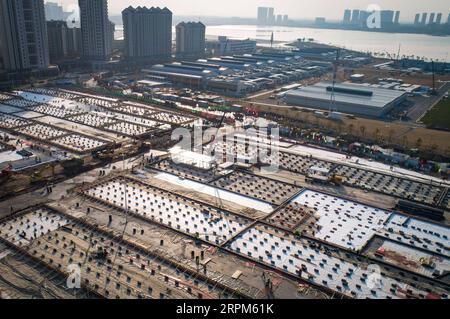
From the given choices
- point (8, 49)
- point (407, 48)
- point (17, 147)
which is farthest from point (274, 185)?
point (407, 48)

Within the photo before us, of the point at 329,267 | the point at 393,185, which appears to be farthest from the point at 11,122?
the point at 393,185

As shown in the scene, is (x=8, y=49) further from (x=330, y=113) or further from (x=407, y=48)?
(x=407, y=48)

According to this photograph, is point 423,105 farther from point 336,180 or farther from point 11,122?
point 11,122

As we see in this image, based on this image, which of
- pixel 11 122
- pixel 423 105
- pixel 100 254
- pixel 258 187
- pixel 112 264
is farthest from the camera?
pixel 423 105

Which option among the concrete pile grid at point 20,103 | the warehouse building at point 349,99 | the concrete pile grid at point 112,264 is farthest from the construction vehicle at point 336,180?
the concrete pile grid at point 20,103

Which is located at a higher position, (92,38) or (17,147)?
(92,38)
